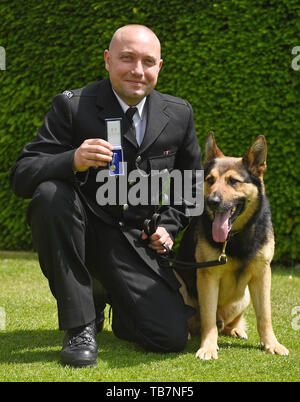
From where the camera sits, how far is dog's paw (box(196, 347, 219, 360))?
3.03 m

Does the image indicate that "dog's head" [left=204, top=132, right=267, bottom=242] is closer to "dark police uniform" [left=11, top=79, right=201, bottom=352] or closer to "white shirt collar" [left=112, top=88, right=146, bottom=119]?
"dark police uniform" [left=11, top=79, right=201, bottom=352]

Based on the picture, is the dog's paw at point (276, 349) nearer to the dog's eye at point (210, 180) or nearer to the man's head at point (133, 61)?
the dog's eye at point (210, 180)

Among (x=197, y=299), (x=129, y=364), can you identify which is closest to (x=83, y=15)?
(x=197, y=299)

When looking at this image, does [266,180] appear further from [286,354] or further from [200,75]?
[286,354]

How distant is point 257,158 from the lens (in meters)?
3.22

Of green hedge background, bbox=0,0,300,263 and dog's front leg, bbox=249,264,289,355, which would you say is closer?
dog's front leg, bbox=249,264,289,355

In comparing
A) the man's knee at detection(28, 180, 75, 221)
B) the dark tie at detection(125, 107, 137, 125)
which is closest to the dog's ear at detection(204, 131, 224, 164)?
the dark tie at detection(125, 107, 137, 125)

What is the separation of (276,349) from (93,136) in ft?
5.36

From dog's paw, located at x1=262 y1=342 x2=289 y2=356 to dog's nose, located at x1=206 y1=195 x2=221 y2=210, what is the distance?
891 millimetres

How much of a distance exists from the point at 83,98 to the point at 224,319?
1.69m

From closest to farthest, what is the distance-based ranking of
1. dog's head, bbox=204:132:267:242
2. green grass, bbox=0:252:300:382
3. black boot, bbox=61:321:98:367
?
1. green grass, bbox=0:252:300:382
2. black boot, bbox=61:321:98:367
3. dog's head, bbox=204:132:267:242

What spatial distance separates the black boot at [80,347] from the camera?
110 inches

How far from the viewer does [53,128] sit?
10.2 ft

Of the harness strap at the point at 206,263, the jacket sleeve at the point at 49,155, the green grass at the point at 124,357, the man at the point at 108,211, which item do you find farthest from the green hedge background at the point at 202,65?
the jacket sleeve at the point at 49,155
